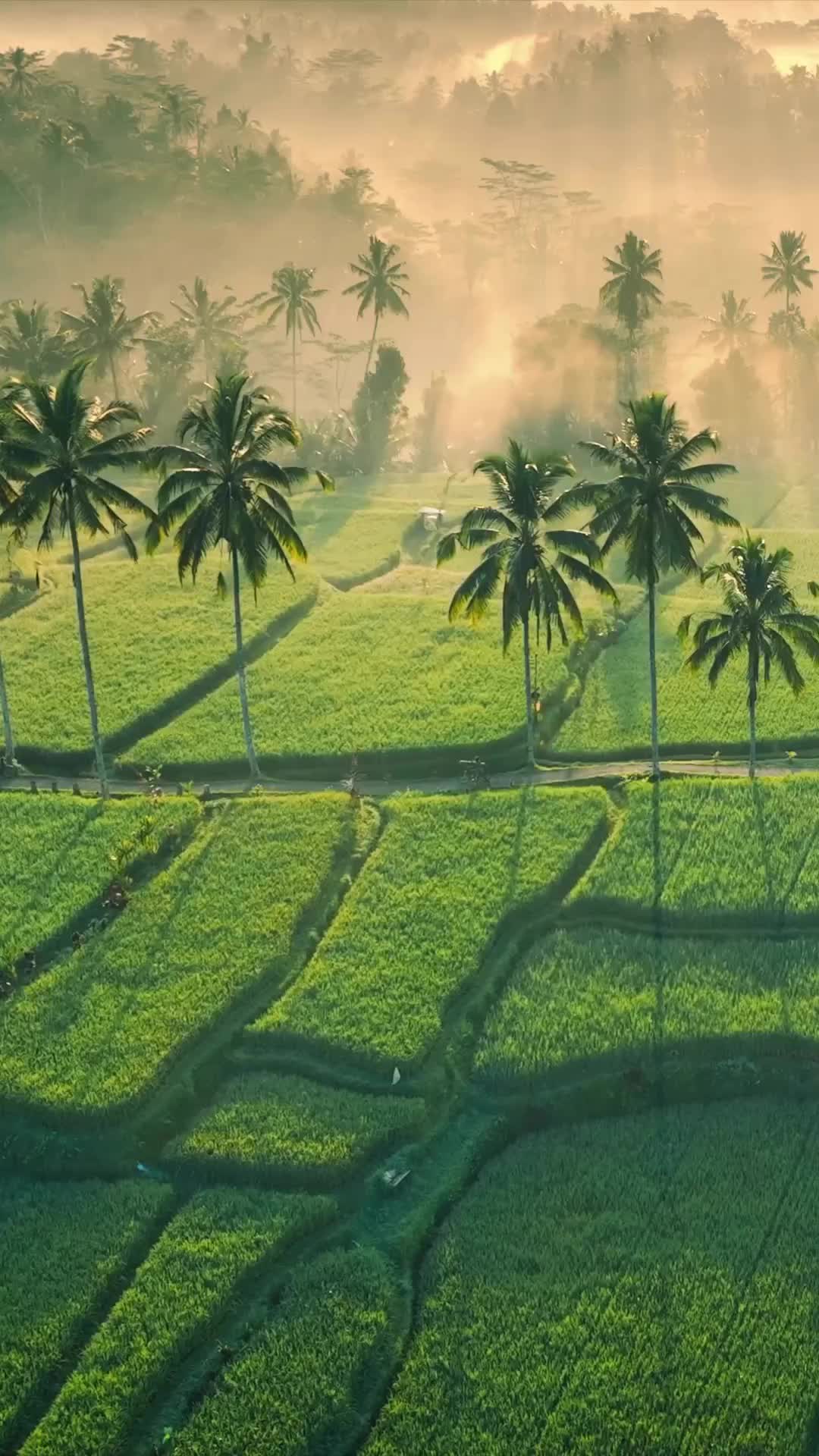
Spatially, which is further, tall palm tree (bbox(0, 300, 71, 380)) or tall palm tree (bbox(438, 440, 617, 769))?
tall palm tree (bbox(0, 300, 71, 380))

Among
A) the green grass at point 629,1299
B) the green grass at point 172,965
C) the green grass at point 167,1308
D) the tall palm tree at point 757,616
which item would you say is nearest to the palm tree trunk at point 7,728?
the green grass at point 172,965

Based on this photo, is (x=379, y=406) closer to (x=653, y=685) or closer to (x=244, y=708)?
(x=244, y=708)

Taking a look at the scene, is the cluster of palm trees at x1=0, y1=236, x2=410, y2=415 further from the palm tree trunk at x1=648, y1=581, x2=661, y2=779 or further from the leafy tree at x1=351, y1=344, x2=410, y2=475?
the palm tree trunk at x1=648, y1=581, x2=661, y2=779

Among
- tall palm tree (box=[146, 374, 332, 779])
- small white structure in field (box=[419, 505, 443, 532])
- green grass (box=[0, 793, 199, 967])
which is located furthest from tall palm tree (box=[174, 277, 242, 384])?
green grass (box=[0, 793, 199, 967])

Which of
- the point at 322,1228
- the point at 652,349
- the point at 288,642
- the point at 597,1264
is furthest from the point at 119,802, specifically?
the point at 652,349

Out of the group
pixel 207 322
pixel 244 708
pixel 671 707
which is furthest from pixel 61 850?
pixel 207 322
